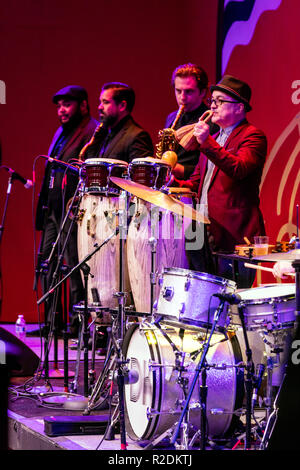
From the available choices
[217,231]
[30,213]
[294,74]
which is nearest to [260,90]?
[294,74]

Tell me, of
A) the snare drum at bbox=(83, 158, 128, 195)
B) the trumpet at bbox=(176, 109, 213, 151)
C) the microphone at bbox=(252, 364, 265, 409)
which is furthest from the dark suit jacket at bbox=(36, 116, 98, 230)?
the microphone at bbox=(252, 364, 265, 409)

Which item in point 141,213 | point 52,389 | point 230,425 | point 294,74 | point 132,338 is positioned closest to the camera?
point 230,425

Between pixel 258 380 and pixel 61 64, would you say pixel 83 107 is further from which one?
pixel 258 380

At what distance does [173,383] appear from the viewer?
3.43m

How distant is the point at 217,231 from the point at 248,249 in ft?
2.26

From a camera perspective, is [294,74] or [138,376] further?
[294,74]

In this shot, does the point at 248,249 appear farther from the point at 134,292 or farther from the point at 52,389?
the point at 52,389

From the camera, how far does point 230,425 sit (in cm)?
352

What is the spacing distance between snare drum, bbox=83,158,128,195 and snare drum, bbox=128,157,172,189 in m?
0.11

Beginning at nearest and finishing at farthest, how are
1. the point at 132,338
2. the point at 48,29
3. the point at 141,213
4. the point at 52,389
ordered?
the point at 132,338 → the point at 141,213 → the point at 52,389 → the point at 48,29

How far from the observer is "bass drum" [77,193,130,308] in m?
4.43

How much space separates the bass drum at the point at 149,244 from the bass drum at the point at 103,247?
6.8 inches

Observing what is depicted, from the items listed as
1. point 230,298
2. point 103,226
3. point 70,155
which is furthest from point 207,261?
point 70,155

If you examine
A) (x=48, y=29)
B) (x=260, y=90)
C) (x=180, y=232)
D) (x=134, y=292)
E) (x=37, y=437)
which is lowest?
(x=37, y=437)
